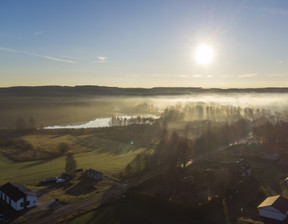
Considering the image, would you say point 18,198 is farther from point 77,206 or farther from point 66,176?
point 66,176

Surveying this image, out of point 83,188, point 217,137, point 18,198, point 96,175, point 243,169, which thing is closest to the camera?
point 18,198

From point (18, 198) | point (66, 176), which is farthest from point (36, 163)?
point (18, 198)

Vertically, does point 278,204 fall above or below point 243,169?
below

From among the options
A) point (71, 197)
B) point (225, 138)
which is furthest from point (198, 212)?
point (225, 138)

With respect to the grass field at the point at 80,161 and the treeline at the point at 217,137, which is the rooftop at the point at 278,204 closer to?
the grass field at the point at 80,161

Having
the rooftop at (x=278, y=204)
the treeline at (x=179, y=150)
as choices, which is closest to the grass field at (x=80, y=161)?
the treeline at (x=179, y=150)

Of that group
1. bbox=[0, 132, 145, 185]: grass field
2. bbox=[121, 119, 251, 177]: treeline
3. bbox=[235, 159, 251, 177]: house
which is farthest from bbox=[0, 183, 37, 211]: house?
bbox=[235, 159, 251, 177]: house

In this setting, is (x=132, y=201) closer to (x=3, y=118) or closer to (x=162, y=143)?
(x=162, y=143)
